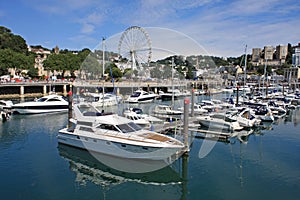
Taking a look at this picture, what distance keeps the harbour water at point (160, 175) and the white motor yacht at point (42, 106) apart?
12985mm

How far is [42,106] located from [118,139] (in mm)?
23525

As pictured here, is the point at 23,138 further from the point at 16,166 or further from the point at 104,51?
the point at 104,51

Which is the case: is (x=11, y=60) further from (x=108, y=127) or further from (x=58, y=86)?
(x=108, y=127)

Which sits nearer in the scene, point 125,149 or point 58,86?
point 125,149

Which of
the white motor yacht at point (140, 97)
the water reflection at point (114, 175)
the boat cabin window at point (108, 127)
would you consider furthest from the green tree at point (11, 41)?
the water reflection at point (114, 175)

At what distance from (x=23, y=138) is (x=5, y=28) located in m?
101

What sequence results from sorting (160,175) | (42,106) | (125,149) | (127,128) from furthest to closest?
1. (42,106)
2. (127,128)
3. (125,149)
4. (160,175)

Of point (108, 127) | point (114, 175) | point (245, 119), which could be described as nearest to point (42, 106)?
point (108, 127)

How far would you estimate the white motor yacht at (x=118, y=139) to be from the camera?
15695mm

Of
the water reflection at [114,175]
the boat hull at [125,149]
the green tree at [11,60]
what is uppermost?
the green tree at [11,60]

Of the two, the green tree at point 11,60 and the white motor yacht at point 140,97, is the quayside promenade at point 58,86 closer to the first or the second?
the white motor yacht at point 140,97

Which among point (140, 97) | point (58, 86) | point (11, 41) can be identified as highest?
point (11, 41)

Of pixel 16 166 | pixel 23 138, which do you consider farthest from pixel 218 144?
pixel 23 138

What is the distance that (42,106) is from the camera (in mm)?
35750
